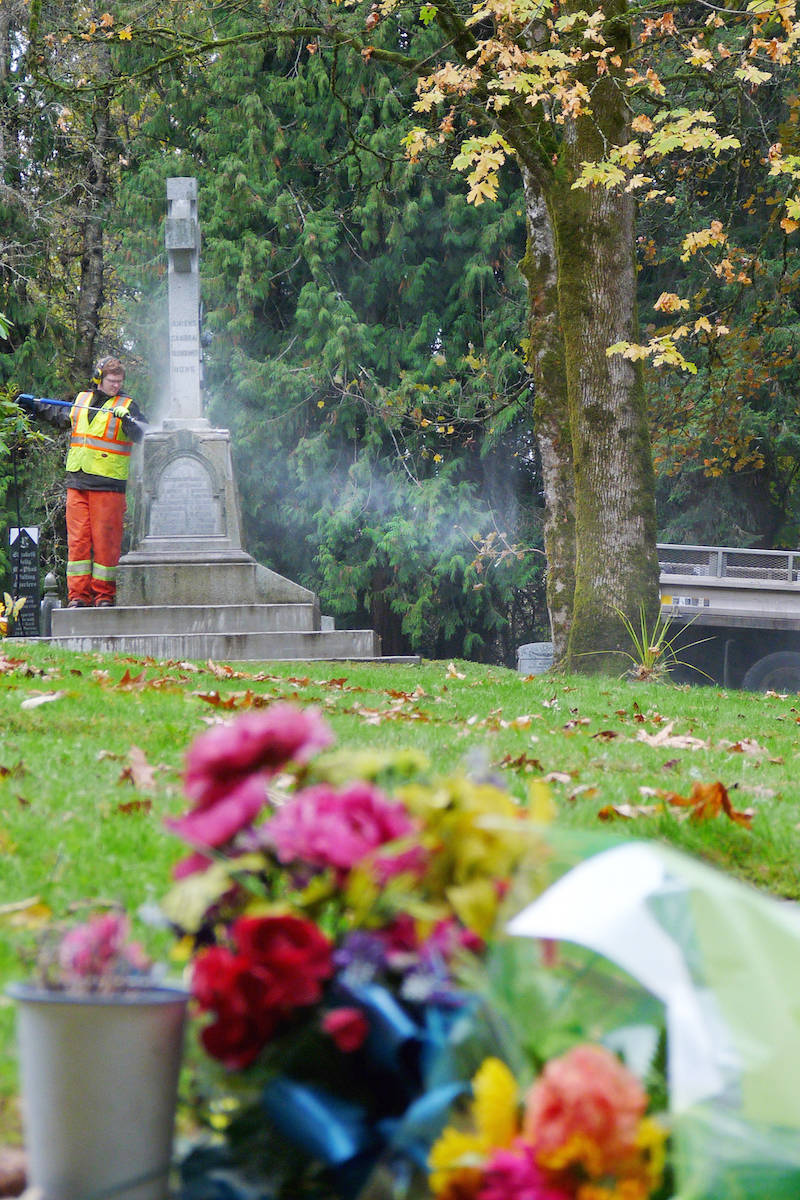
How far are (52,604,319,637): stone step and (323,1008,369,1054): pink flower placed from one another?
12144 millimetres

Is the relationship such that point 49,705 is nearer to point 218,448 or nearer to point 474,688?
point 474,688

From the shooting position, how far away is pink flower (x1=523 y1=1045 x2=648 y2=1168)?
4.30 ft

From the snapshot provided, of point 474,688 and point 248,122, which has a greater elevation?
point 248,122

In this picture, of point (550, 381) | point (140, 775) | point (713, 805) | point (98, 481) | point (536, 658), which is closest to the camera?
point (713, 805)

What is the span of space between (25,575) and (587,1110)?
71.6 feet

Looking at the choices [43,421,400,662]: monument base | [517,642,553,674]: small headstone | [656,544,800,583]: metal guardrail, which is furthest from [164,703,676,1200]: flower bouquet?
[656,544,800,583]: metal guardrail

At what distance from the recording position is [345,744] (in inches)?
221

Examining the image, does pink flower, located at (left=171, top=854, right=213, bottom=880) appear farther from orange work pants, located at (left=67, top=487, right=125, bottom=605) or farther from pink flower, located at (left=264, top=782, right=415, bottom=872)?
orange work pants, located at (left=67, top=487, right=125, bottom=605)

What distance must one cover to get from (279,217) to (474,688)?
14.3 metres

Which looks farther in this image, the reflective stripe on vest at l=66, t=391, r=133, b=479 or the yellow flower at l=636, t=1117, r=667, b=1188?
the reflective stripe on vest at l=66, t=391, r=133, b=479

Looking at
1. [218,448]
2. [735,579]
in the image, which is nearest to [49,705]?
[218,448]

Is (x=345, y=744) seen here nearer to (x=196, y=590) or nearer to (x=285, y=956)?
(x=285, y=956)

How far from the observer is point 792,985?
1.48 m

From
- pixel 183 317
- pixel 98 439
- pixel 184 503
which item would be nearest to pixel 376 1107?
pixel 184 503
